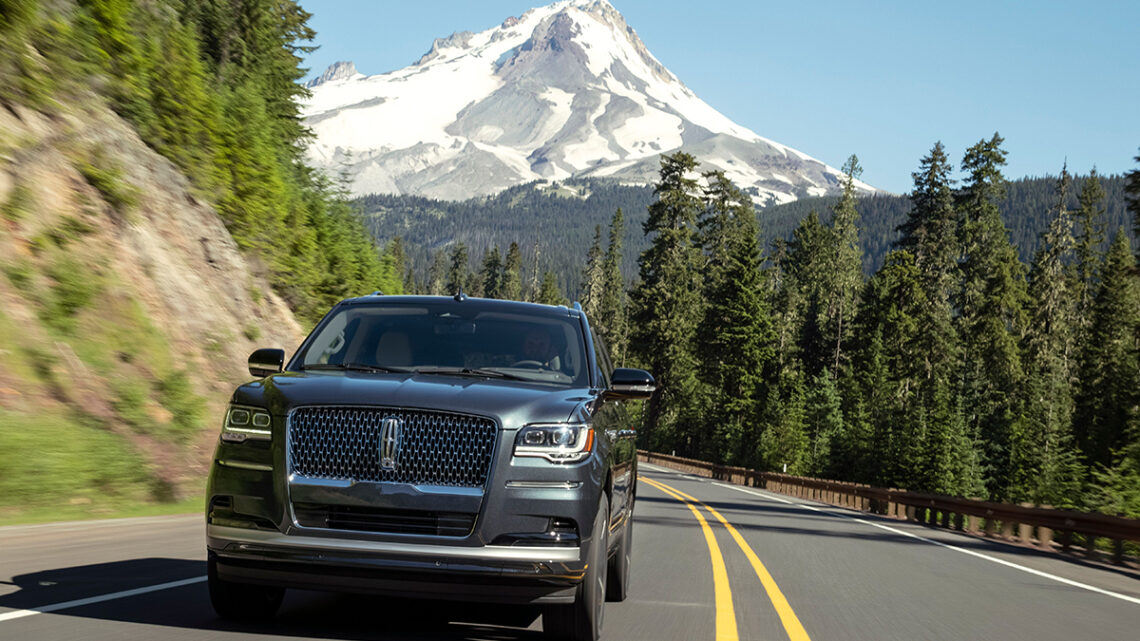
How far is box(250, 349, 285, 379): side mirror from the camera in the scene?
662 centimetres

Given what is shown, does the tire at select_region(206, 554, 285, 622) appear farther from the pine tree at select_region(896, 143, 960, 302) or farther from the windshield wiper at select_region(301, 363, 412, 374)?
the pine tree at select_region(896, 143, 960, 302)

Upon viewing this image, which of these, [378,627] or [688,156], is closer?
[378,627]

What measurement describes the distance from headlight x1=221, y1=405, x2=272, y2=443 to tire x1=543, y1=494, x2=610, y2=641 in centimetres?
177

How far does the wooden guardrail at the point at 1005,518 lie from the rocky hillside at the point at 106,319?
43.2 feet

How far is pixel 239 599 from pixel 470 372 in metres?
1.80

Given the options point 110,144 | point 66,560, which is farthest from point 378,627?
point 110,144

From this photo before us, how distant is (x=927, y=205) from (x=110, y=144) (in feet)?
259

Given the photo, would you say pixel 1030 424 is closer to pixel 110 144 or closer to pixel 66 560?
pixel 110 144

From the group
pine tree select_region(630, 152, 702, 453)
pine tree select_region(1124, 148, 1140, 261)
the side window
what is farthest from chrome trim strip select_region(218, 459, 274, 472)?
pine tree select_region(630, 152, 702, 453)

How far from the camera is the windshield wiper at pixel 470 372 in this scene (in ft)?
21.5

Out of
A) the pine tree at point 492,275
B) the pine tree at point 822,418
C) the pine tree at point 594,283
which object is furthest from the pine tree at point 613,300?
the pine tree at point 822,418

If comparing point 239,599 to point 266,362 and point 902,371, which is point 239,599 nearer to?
point 266,362

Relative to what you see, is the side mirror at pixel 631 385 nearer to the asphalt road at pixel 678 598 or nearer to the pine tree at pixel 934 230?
the asphalt road at pixel 678 598

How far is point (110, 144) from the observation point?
18.2m
